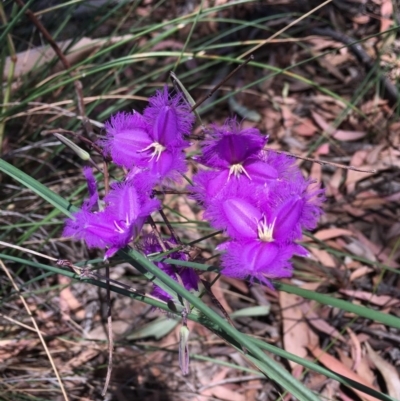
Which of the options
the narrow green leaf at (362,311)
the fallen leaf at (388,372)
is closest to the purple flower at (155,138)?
the narrow green leaf at (362,311)

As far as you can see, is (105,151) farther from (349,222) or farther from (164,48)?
(164,48)

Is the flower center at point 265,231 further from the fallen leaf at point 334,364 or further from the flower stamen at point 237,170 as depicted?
the fallen leaf at point 334,364

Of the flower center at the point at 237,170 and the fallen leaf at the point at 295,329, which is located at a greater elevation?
the flower center at the point at 237,170

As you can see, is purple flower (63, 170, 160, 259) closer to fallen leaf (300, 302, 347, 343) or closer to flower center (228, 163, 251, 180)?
flower center (228, 163, 251, 180)

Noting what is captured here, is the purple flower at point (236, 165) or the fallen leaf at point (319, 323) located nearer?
the purple flower at point (236, 165)

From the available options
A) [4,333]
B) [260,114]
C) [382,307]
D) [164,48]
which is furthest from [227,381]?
[164,48]

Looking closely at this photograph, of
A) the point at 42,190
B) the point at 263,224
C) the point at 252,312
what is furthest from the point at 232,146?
the point at 252,312

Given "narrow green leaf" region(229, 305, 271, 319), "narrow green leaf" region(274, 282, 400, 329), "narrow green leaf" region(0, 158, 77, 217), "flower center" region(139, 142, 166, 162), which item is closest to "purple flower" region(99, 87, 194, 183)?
"flower center" region(139, 142, 166, 162)
